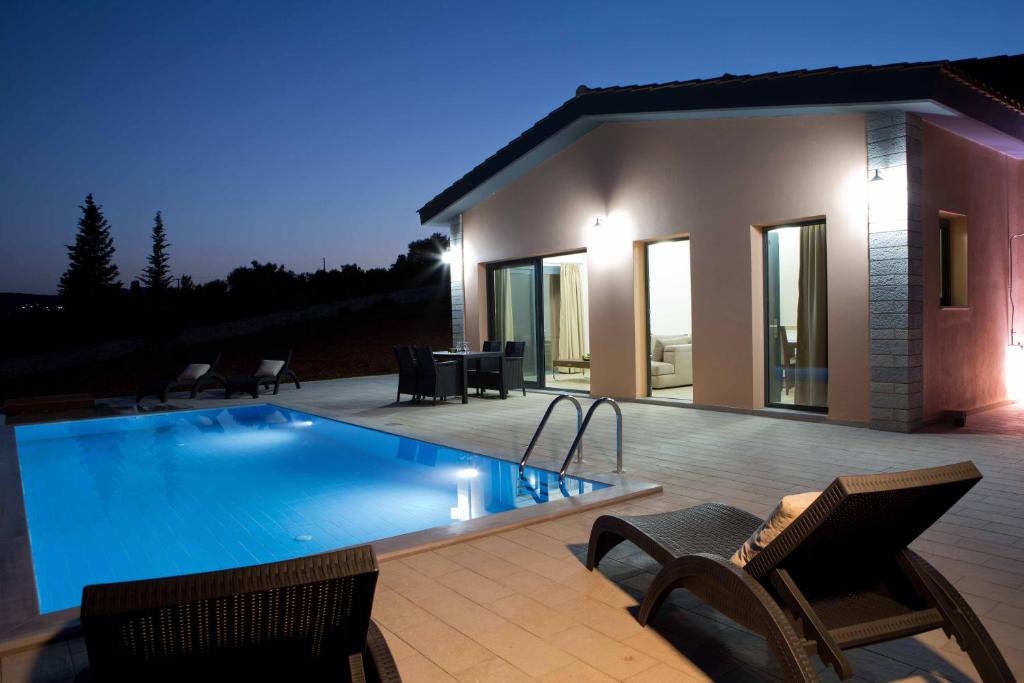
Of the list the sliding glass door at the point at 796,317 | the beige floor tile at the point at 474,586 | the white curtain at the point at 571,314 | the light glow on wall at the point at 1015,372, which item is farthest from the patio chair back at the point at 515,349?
the beige floor tile at the point at 474,586

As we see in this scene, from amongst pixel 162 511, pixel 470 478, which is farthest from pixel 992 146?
pixel 162 511

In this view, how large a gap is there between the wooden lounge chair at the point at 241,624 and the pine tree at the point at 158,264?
39.5 m

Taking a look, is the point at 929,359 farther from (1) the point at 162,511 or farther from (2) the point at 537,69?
(2) the point at 537,69

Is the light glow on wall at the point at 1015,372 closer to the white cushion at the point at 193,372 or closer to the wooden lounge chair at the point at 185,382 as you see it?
the wooden lounge chair at the point at 185,382

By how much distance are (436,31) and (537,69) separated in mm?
3904

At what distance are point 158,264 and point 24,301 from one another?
6293 millimetres

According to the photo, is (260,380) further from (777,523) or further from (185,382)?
(777,523)

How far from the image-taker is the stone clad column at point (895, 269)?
22.9 feet

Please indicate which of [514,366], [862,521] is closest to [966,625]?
[862,521]

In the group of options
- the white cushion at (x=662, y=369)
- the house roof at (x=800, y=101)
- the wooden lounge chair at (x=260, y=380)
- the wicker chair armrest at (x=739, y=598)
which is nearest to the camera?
the wicker chair armrest at (x=739, y=598)

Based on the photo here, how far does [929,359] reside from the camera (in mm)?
7367

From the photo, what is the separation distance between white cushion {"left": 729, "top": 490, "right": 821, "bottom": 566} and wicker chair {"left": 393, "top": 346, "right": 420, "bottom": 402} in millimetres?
8285

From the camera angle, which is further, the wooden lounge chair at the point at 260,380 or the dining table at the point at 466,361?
the wooden lounge chair at the point at 260,380

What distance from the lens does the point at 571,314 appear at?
14.3 meters
